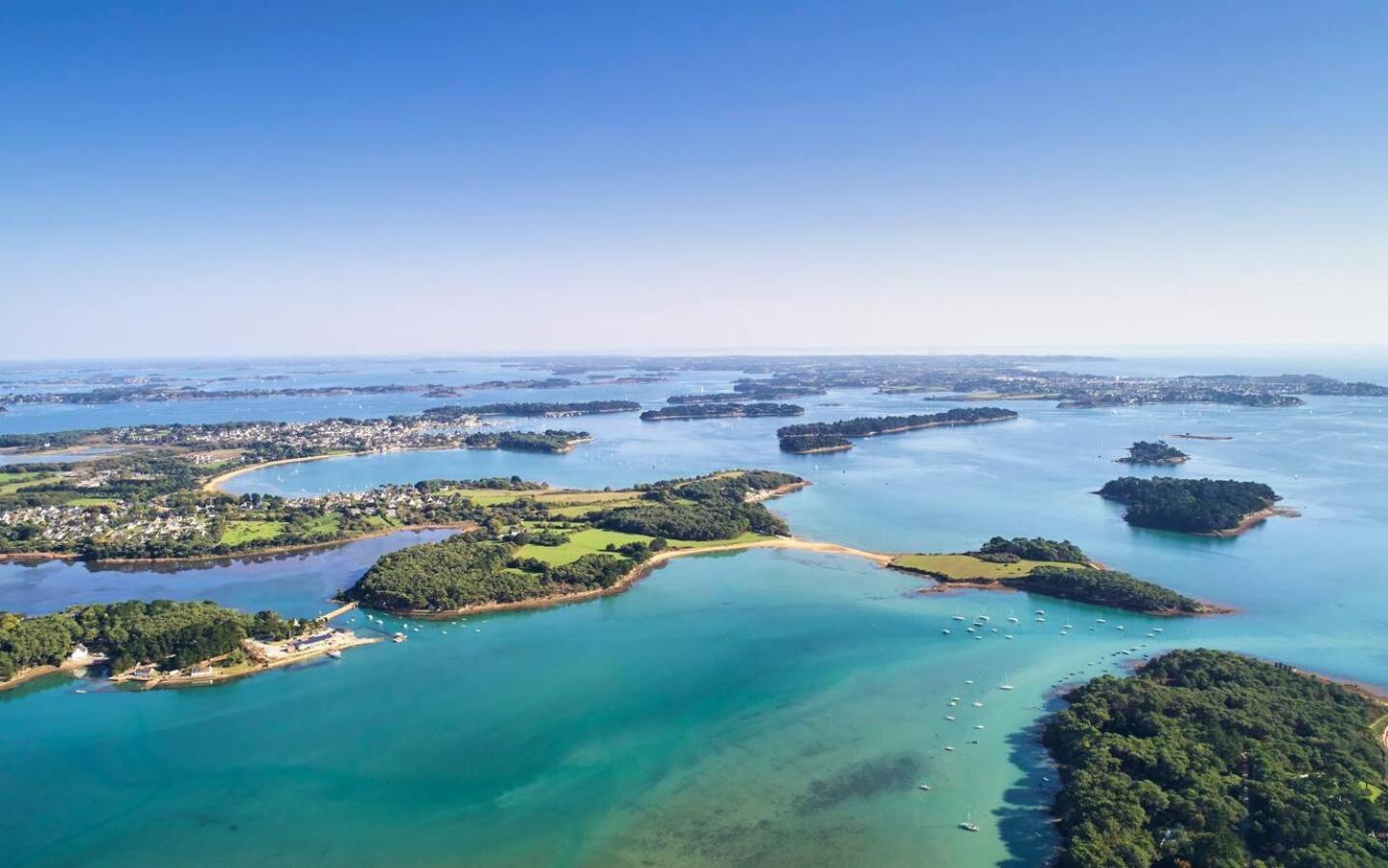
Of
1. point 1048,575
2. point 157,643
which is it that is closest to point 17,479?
point 157,643

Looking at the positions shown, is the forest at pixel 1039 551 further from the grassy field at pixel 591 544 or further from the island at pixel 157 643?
the island at pixel 157 643

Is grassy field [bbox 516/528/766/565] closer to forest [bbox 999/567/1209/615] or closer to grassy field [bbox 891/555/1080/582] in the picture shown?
grassy field [bbox 891/555/1080/582]

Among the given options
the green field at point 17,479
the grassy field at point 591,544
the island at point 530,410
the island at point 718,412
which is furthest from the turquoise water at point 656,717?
the island at point 530,410

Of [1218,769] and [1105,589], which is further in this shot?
[1105,589]

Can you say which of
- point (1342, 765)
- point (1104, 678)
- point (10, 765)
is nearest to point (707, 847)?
point (1104, 678)

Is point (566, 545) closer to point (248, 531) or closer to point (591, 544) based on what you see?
point (591, 544)

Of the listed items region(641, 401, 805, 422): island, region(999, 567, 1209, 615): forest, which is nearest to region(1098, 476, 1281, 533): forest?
region(999, 567, 1209, 615): forest
